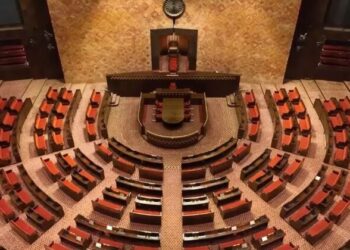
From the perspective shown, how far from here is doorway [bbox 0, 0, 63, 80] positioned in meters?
17.5

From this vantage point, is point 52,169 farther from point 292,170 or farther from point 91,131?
point 292,170

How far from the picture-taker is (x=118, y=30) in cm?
→ 1756

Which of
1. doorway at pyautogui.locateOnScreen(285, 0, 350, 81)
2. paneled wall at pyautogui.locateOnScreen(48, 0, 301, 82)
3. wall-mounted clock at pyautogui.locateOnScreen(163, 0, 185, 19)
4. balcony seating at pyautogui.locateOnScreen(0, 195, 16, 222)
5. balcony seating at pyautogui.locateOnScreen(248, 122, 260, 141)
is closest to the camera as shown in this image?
balcony seating at pyautogui.locateOnScreen(0, 195, 16, 222)

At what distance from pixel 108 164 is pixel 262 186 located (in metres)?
5.83

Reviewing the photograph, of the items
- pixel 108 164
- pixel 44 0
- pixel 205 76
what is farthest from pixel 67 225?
pixel 44 0

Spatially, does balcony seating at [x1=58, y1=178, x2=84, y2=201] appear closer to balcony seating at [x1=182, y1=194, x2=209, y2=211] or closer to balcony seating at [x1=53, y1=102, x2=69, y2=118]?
balcony seating at [x1=182, y1=194, x2=209, y2=211]

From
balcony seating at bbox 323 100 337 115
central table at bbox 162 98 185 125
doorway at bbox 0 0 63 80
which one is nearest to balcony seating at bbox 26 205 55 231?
central table at bbox 162 98 185 125

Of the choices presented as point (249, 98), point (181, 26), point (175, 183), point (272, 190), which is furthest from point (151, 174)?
point (181, 26)

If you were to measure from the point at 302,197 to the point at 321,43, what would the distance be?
866 centimetres

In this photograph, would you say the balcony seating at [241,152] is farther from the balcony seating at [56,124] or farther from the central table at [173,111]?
the balcony seating at [56,124]

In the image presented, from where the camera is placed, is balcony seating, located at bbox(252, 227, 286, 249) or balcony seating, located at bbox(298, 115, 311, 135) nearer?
balcony seating, located at bbox(252, 227, 286, 249)

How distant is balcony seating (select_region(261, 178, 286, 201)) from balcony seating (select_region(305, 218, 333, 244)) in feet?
5.60

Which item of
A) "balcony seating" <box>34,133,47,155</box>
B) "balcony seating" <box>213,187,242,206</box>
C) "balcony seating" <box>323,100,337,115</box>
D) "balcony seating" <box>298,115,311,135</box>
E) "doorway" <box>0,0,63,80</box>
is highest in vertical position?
"doorway" <box>0,0,63,80</box>

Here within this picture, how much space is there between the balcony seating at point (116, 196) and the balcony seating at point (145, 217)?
1.84 ft
